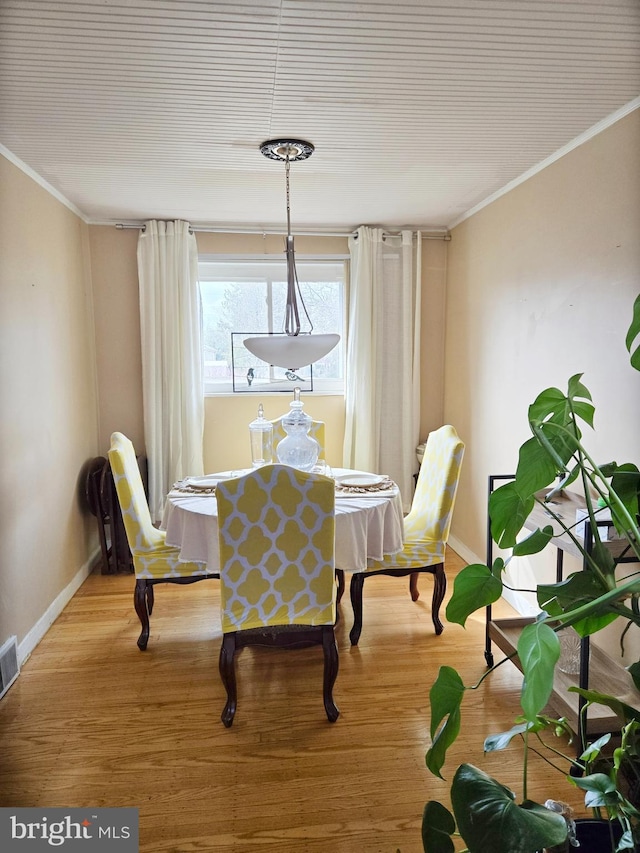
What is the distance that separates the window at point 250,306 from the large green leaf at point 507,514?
3.23 m

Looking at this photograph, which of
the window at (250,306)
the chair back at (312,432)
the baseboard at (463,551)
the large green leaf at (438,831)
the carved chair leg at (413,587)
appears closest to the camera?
the large green leaf at (438,831)

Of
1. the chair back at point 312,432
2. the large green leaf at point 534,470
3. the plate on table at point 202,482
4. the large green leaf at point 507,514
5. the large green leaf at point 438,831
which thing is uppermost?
the large green leaf at point 534,470

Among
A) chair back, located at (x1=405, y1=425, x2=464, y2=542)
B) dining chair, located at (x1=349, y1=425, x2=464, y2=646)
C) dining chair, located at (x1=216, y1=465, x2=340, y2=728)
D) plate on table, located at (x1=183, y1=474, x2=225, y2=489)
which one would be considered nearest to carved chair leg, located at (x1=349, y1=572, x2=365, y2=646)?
dining chair, located at (x1=349, y1=425, x2=464, y2=646)

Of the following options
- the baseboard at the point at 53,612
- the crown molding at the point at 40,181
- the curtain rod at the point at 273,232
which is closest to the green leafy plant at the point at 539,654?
the baseboard at the point at 53,612

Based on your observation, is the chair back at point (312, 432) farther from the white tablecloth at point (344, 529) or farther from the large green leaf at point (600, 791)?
the large green leaf at point (600, 791)

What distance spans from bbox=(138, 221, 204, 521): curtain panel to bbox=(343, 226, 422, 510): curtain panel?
1152 mm

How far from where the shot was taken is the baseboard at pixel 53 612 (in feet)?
8.63

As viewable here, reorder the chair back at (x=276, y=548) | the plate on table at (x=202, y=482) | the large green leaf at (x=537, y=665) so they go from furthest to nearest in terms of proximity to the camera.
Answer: the plate on table at (x=202, y=482) < the chair back at (x=276, y=548) < the large green leaf at (x=537, y=665)

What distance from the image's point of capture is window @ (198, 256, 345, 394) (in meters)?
4.20

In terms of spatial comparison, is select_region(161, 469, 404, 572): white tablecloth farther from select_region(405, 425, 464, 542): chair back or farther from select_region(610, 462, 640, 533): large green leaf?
select_region(610, 462, 640, 533): large green leaf

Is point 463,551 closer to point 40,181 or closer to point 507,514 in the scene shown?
point 507,514

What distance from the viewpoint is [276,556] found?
6.85 feet

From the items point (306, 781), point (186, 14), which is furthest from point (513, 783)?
point (186, 14)

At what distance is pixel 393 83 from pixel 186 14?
0.77 m
